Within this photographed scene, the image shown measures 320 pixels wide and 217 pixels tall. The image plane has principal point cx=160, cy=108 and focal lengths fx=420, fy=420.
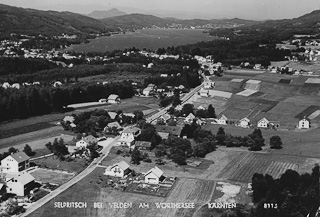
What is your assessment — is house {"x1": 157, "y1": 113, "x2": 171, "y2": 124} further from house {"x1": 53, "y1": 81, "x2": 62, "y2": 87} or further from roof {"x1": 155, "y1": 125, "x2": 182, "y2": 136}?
house {"x1": 53, "y1": 81, "x2": 62, "y2": 87}

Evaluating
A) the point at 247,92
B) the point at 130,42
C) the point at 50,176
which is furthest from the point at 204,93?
the point at 130,42

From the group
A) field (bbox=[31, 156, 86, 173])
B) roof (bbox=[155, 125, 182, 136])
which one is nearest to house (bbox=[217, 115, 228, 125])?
roof (bbox=[155, 125, 182, 136])

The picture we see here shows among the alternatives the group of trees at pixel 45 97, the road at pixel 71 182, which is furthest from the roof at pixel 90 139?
the group of trees at pixel 45 97

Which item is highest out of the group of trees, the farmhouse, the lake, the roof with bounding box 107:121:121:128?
the lake

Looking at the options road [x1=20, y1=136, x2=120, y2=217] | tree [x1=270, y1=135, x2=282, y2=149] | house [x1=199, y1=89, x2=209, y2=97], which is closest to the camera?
road [x1=20, y1=136, x2=120, y2=217]

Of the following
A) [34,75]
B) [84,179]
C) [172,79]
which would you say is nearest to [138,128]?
[84,179]

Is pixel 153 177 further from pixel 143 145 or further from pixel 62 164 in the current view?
pixel 143 145

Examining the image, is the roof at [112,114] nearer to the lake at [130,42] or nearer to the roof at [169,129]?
the roof at [169,129]
